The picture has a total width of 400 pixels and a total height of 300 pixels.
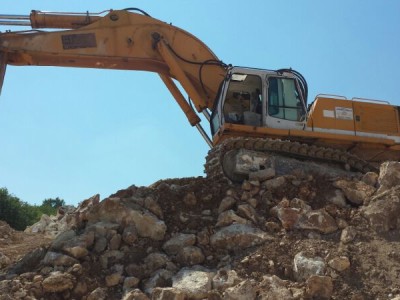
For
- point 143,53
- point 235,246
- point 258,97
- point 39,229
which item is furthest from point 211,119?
point 39,229

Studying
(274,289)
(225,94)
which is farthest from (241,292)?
(225,94)

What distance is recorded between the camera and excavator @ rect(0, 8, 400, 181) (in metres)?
11.1

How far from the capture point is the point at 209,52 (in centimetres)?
1240

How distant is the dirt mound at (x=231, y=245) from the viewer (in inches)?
300

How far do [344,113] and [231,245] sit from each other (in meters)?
4.66

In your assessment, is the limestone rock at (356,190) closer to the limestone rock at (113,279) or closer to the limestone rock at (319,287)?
A: the limestone rock at (319,287)

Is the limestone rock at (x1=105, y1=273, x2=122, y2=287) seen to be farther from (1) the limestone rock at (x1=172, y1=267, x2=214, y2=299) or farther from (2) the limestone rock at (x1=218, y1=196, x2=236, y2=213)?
(2) the limestone rock at (x1=218, y1=196, x2=236, y2=213)

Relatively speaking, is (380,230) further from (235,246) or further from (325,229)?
(235,246)

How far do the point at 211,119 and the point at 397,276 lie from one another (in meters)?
5.27

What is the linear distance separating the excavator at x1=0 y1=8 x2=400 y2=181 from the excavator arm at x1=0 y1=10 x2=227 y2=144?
0.02 m

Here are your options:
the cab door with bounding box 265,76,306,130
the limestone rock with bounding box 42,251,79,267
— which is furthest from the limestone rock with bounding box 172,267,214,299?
the cab door with bounding box 265,76,306,130

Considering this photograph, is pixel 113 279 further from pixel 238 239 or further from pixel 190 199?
pixel 190 199

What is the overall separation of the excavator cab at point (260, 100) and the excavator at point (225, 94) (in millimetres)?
19

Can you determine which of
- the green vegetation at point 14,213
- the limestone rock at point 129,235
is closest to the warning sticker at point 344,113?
the limestone rock at point 129,235
